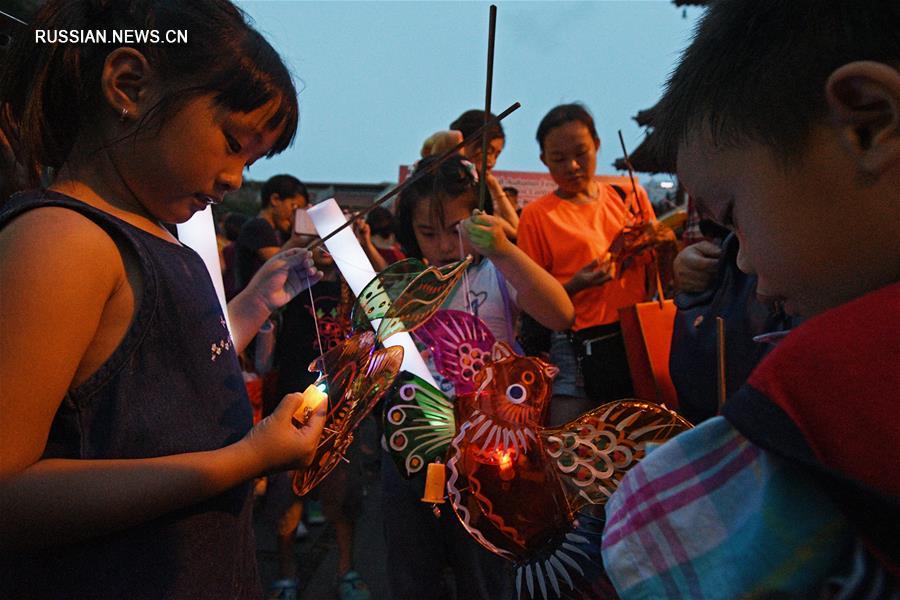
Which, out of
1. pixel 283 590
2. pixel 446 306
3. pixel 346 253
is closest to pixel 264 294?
pixel 346 253

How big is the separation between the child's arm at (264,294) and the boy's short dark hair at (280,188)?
268cm

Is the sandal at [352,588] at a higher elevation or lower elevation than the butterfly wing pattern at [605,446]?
lower

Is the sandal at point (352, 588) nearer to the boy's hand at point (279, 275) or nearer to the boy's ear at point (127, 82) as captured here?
the boy's hand at point (279, 275)

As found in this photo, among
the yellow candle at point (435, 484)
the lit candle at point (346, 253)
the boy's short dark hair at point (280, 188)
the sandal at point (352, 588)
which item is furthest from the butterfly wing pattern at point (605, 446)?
the boy's short dark hair at point (280, 188)

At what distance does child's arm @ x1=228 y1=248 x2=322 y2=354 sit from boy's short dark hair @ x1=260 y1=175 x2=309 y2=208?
105 inches

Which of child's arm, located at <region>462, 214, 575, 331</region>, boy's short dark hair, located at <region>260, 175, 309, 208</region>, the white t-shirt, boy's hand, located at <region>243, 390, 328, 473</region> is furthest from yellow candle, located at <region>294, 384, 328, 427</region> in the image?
boy's short dark hair, located at <region>260, 175, 309, 208</region>

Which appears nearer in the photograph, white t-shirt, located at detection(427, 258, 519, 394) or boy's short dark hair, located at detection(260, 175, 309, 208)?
white t-shirt, located at detection(427, 258, 519, 394)

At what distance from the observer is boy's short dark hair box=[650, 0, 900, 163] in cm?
39

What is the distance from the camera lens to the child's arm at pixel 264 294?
A: 1.25 meters

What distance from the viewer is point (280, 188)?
3791mm

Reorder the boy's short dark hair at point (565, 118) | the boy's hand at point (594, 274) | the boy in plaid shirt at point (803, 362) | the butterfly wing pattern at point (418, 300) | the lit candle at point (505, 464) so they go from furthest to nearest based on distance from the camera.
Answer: the boy's short dark hair at point (565, 118), the boy's hand at point (594, 274), the butterfly wing pattern at point (418, 300), the lit candle at point (505, 464), the boy in plaid shirt at point (803, 362)

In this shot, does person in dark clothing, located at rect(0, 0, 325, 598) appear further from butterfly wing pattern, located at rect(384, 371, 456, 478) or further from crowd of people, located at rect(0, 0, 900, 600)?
butterfly wing pattern, located at rect(384, 371, 456, 478)

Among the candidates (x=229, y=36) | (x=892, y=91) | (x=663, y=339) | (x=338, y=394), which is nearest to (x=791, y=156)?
(x=892, y=91)

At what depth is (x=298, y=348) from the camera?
8.21 ft
